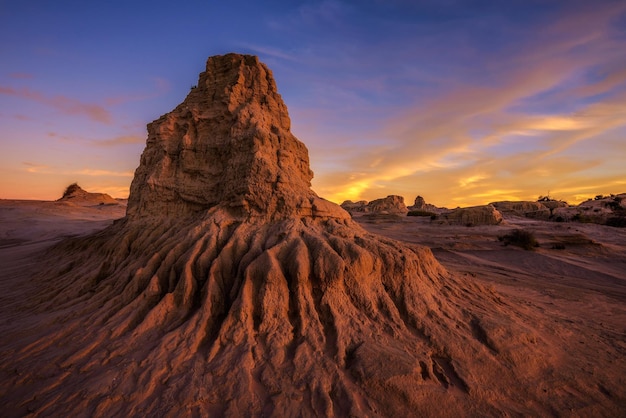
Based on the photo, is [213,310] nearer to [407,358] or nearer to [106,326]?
[106,326]

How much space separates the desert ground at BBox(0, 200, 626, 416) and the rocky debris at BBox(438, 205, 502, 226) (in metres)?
0.95

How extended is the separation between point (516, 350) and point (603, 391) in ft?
3.33

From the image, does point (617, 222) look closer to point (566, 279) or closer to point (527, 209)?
point (527, 209)

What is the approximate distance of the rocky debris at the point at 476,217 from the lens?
23.3m

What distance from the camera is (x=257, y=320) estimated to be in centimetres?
434

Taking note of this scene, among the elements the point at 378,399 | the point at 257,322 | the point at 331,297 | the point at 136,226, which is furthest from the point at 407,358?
the point at 136,226

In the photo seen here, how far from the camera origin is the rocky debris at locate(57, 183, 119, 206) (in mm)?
47287

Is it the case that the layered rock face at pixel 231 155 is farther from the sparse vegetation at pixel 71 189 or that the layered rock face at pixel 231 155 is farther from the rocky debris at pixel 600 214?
the sparse vegetation at pixel 71 189

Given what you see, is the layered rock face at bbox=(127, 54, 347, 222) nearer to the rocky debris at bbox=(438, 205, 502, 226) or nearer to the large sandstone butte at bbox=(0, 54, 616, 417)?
the large sandstone butte at bbox=(0, 54, 616, 417)

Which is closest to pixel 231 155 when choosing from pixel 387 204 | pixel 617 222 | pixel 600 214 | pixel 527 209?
pixel 617 222

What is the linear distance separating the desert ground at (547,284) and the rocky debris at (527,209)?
Result: 31.5 ft

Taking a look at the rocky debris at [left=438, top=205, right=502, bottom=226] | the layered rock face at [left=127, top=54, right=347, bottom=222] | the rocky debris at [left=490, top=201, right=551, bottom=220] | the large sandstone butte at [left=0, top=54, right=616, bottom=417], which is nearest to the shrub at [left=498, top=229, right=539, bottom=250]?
the rocky debris at [left=438, top=205, right=502, bottom=226]

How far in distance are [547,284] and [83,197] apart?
60.0 meters

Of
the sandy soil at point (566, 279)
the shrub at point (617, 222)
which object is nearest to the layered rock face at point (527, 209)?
the shrub at point (617, 222)
